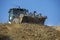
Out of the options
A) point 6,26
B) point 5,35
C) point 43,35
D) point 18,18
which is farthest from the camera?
point 18,18

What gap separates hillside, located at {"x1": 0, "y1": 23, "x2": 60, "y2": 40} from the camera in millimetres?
25627

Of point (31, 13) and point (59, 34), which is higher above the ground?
point (31, 13)

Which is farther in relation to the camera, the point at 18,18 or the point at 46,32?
the point at 18,18

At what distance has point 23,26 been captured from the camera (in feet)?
99.6

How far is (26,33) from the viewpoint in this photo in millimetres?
27438

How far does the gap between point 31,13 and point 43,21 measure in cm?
224

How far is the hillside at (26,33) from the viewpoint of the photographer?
25.6m

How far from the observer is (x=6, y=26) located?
29.5 meters

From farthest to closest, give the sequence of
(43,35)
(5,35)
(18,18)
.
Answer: (18,18) → (43,35) → (5,35)

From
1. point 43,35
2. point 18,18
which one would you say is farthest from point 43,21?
point 43,35

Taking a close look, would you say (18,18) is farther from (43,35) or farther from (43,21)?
(43,35)

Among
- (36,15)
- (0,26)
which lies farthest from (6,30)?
(36,15)

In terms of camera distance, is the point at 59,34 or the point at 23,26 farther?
the point at 23,26

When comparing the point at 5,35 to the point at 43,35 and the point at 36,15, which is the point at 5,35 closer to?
the point at 43,35
